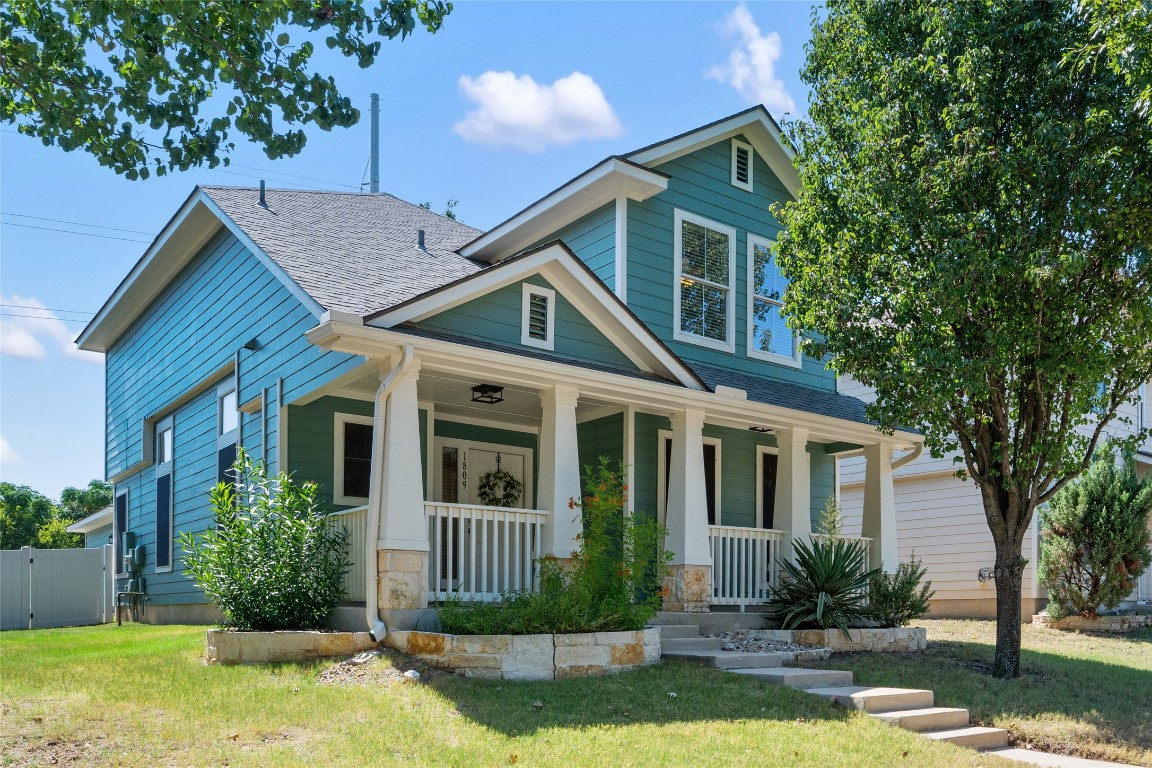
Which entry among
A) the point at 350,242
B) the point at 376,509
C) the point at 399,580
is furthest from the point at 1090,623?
the point at 350,242

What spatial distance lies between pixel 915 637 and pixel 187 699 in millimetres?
8513

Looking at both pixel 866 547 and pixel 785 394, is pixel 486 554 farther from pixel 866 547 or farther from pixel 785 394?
pixel 866 547

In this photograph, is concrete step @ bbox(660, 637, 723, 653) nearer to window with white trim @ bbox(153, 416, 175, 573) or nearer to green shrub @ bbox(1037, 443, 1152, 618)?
window with white trim @ bbox(153, 416, 175, 573)

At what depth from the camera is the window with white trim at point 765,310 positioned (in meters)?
14.7

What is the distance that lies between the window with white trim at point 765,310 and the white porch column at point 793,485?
6.81 ft

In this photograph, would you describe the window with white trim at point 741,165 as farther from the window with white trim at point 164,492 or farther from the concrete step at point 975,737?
the window with white trim at point 164,492

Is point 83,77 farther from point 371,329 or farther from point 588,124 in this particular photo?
point 588,124

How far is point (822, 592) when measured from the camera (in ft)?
38.5

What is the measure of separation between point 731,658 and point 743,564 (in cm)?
286

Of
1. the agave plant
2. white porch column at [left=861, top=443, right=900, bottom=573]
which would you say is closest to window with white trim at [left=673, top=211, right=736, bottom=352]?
white porch column at [left=861, top=443, right=900, bottom=573]

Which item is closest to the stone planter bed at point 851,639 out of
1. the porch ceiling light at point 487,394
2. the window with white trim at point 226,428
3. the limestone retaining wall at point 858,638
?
the limestone retaining wall at point 858,638

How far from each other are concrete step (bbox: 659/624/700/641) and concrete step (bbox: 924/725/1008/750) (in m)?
3.19

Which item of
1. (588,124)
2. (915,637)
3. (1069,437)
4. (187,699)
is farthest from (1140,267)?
(588,124)

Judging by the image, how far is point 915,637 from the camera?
12.2 m
